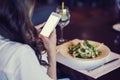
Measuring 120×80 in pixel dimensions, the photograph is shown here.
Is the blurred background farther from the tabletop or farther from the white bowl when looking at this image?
the white bowl

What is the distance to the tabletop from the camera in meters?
1.15

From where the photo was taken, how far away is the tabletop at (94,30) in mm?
1151

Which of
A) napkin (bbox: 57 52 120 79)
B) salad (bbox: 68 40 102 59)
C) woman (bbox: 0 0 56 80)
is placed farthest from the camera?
salad (bbox: 68 40 102 59)

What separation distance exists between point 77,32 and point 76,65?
1.46ft

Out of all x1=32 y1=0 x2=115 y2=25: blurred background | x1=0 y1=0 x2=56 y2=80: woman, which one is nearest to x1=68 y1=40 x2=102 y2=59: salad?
x1=0 y1=0 x2=56 y2=80: woman

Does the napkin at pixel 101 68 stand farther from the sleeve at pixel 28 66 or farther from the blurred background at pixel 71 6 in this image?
the blurred background at pixel 71 6

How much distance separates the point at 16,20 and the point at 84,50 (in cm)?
39

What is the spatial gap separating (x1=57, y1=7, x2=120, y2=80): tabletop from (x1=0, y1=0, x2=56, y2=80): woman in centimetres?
25

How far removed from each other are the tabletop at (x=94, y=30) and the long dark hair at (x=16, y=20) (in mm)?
292

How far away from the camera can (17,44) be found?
919 mm

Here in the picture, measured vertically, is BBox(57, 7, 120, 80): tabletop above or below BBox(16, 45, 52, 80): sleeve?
below

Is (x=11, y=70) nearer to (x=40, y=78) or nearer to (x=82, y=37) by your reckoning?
(x=40, y=78)

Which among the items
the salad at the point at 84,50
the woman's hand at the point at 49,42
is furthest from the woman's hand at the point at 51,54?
the salad at the point at 84,50

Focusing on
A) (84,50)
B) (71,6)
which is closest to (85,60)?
(84,50)
